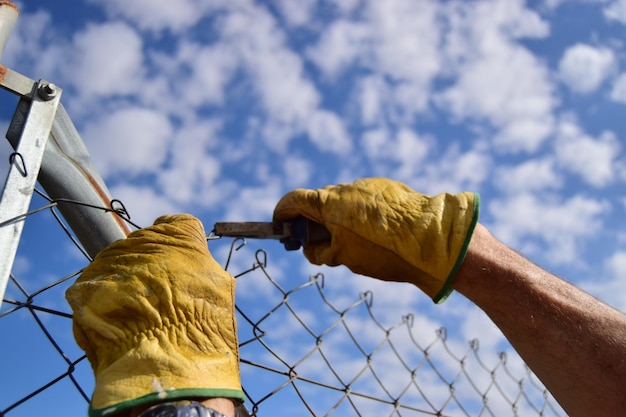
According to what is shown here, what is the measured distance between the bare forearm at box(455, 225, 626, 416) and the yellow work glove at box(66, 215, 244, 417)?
3.09 feet

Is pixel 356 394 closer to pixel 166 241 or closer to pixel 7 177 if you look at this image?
pixel 166 241

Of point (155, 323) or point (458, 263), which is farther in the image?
point (458, 263)

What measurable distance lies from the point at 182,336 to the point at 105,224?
19.7 inches

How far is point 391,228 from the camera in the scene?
6.73 feet

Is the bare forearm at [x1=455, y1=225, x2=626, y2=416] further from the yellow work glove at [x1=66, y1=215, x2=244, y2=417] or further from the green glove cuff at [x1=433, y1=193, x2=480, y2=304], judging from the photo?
the yellow work glove at [x1=66, y1=215, x2=244, y2=417]

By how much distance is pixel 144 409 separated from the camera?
1304mm

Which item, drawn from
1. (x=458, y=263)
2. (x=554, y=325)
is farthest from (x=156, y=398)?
(x=554, y=325)

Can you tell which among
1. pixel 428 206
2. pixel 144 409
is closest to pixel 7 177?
pixel 144 409

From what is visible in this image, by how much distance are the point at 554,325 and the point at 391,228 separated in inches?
24.2

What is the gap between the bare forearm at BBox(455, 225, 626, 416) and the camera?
1.89m

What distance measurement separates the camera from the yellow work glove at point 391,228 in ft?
6.70

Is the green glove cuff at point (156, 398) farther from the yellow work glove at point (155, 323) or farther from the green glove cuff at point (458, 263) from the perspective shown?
the green glove cuff at point (458, 263)

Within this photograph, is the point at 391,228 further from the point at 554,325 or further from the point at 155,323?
the point at 155,323

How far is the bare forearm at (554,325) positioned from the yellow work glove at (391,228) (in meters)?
0.08
